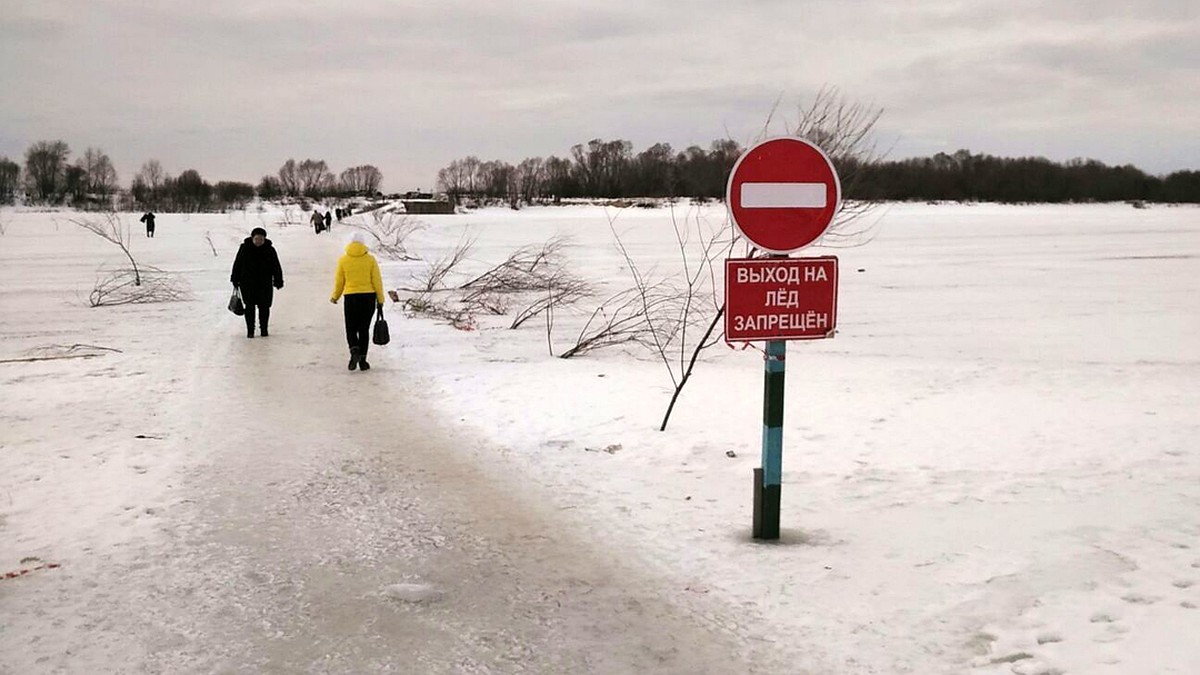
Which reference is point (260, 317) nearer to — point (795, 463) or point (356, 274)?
point (356, 274)

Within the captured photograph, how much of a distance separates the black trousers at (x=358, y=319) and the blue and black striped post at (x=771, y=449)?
6824 mm

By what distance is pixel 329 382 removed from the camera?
10125mm

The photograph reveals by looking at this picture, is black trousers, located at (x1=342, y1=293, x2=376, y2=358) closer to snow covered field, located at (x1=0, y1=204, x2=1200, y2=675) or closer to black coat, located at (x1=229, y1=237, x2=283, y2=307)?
snow covered field, located at (x1=0, y1=204, x2=1200, y2=675)

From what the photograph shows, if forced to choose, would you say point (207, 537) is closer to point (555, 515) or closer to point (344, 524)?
point (344, 524)

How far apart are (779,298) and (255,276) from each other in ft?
34.9

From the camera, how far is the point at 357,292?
36.4 ft

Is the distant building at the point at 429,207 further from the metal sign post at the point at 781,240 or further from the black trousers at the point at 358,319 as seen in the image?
the metal sign post at the point at 781,240

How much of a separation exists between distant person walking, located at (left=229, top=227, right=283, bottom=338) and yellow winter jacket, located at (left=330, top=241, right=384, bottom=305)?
2.94m

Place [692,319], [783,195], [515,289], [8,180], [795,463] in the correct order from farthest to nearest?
1. [8,180]
2. [515,289]
3. [692,319]
4. [795,463]
5. [783,195]

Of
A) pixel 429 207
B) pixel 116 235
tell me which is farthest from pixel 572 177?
pixel 116 235

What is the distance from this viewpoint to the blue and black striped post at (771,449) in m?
4.93

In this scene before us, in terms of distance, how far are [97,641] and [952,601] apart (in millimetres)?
3810

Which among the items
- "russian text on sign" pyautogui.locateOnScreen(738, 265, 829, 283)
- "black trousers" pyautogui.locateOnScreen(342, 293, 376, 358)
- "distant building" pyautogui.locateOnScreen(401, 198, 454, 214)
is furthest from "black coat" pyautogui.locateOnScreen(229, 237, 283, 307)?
"distant building" pyautogui.locateOnScreen(401, 198, 454, 214)

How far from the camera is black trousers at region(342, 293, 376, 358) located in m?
11.0
